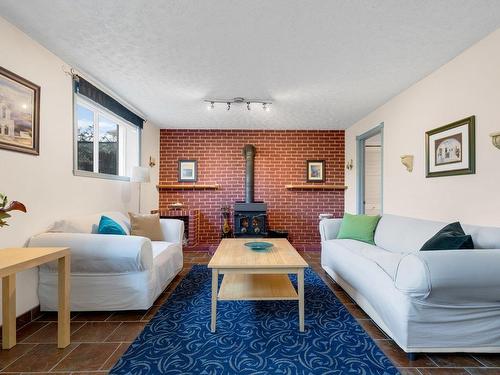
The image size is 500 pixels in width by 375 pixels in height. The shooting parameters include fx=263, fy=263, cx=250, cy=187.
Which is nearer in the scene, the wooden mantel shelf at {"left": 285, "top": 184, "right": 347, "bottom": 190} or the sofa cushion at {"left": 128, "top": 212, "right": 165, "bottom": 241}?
the sofa cushion at {"left": 128, "top": 212, "right": 165, "bottom": 241}

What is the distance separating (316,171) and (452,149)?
2.84 metres

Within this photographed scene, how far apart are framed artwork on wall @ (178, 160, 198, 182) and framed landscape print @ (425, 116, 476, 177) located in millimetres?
3764

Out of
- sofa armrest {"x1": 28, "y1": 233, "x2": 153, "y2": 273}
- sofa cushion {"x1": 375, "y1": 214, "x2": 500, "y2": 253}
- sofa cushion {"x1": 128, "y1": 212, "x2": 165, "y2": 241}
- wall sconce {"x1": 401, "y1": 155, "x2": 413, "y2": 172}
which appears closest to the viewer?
sofa cushion {"x1": 375, "y1": 214, "x2": 500, "y2": 253}

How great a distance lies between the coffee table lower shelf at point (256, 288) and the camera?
207cm

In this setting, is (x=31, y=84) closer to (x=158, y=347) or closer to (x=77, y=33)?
(x=77, y=33)

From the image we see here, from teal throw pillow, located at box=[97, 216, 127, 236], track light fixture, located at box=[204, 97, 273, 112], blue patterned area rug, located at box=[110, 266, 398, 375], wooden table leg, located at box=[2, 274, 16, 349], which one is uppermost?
track light fixture, located at box=[204, 97, 273, 112]

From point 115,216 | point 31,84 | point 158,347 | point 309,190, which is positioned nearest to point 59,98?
point 31,84

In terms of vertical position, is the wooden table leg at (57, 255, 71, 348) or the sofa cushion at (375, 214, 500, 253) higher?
the sofa cushion at (375, 214, 500, 253)

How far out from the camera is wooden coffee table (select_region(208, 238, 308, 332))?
202 centimetres

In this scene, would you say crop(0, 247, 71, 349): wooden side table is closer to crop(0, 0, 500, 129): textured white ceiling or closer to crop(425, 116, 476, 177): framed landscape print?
crop(0, 0, 500, 129): textured white ceiling

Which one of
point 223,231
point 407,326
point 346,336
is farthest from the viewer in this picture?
point 223,231

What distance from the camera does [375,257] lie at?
238 cm

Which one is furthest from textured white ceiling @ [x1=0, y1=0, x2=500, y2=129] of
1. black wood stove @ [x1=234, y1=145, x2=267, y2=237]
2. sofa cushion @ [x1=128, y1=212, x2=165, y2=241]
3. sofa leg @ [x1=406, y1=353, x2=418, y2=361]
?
sofa leg @ [x1=406, y1=353, x2=418, y2=361]

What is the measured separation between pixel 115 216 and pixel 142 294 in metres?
1.24
